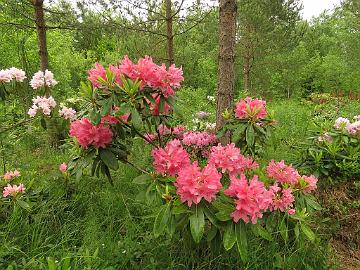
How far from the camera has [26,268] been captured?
2010mm

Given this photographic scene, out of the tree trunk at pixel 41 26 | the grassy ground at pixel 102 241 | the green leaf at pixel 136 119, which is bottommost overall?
the grassy ground at pixel 102 241

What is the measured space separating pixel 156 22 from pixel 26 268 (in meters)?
6.87

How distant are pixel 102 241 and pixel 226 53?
218cm

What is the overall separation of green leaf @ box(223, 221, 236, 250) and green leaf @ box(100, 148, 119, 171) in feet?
2.59

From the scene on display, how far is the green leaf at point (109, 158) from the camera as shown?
2.19 m

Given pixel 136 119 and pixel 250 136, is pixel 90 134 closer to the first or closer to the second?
pixel 136 119

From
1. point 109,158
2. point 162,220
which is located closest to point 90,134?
point 109,158

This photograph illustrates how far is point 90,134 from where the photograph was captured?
7.06 ft

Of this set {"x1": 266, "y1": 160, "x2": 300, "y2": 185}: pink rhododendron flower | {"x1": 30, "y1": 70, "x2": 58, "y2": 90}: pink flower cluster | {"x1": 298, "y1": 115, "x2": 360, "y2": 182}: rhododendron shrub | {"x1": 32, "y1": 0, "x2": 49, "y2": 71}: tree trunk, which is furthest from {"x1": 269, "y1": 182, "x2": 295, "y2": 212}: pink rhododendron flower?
{"x1": 32, "y1": 0, "x2": 49, "y2": 71}: tree trunk

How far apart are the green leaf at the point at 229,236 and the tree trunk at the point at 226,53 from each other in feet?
5.88

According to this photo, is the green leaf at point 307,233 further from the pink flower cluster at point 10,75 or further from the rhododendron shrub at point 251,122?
the pink flower cluster at point 10,75

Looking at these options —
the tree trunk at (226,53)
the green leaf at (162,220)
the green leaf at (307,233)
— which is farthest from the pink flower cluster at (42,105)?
the green leaf at (307,233)

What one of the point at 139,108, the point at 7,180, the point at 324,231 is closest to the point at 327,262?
the point at 324,231

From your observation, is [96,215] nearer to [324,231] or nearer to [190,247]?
[190,247]
